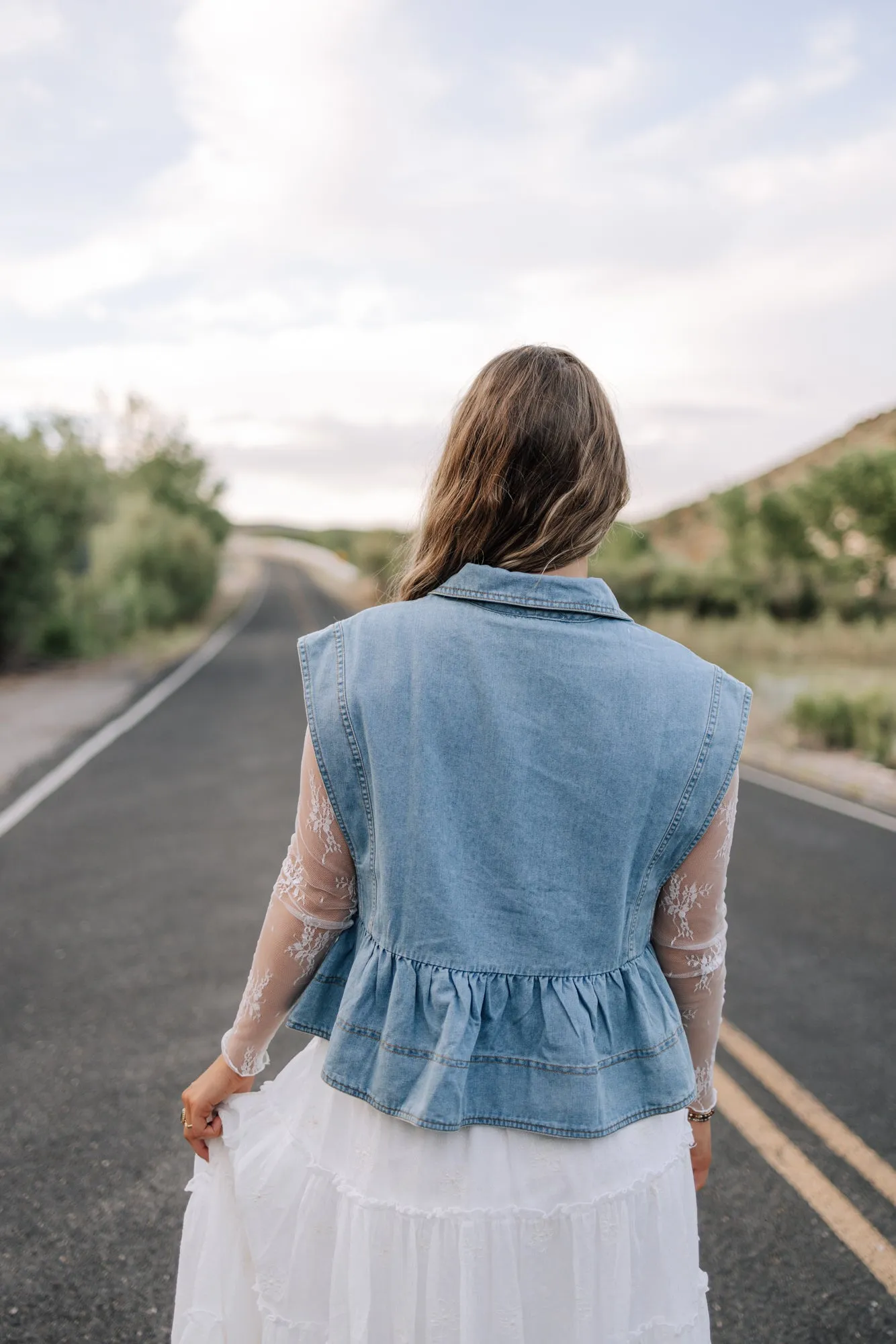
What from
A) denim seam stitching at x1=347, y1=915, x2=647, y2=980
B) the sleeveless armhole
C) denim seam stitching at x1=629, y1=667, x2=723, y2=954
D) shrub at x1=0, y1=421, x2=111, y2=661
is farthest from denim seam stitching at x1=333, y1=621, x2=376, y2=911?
shrub at x1=0, y1=421, x2=111, y2=661

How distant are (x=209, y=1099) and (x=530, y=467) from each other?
3.61ft

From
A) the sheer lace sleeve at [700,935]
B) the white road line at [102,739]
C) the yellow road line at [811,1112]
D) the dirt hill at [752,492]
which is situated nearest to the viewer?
the sheer lace sleeve at [700,935]

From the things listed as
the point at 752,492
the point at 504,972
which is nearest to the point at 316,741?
the point at 504,972

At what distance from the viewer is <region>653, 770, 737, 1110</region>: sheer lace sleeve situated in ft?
5.03

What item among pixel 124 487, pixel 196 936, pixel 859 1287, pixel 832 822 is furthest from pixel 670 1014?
pixel 124 487

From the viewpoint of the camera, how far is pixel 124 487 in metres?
38.5

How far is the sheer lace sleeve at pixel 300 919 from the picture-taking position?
1.54 meters

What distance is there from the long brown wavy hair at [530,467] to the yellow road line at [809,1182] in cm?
261

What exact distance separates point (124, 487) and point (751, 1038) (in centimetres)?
3738

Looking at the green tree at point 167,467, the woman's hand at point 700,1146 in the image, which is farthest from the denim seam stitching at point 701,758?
the green tree at point 167,467

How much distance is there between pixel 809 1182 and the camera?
3.40 m

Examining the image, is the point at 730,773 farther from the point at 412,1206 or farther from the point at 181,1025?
the point at 181,1025

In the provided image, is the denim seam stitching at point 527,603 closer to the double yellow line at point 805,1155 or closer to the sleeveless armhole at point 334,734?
the sleeveless armhole at point 334,734

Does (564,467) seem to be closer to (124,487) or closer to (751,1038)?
(751,1038)
